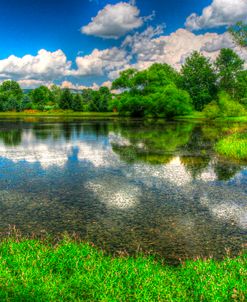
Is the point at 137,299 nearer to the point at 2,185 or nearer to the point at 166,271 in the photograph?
the point at 166,271

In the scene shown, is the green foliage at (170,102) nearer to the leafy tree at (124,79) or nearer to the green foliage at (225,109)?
the green foliage at (225,109)

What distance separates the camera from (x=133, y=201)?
11.8m

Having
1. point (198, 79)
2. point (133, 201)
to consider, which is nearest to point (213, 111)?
point (198, 79)

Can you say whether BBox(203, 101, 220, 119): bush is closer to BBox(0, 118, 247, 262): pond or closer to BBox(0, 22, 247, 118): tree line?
BBox(0, 22, 247, 118): tree line

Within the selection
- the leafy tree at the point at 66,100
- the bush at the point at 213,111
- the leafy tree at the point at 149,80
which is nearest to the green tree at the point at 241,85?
the leafy tree at the point at 149,80

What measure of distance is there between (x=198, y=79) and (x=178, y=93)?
36370mm

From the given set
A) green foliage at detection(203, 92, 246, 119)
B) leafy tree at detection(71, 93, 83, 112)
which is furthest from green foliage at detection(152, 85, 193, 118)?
leafy tree at detection(71, 93, 83, 112)

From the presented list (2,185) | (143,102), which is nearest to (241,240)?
(2,185)

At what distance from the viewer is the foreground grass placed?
5715 mm

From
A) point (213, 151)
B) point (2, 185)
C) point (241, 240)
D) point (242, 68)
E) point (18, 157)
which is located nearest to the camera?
point (241, 240)

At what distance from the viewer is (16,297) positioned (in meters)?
5.61

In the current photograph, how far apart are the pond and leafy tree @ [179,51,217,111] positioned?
→ 88.3m

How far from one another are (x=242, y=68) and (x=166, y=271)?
354 ft

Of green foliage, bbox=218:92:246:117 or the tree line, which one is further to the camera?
the tree line
